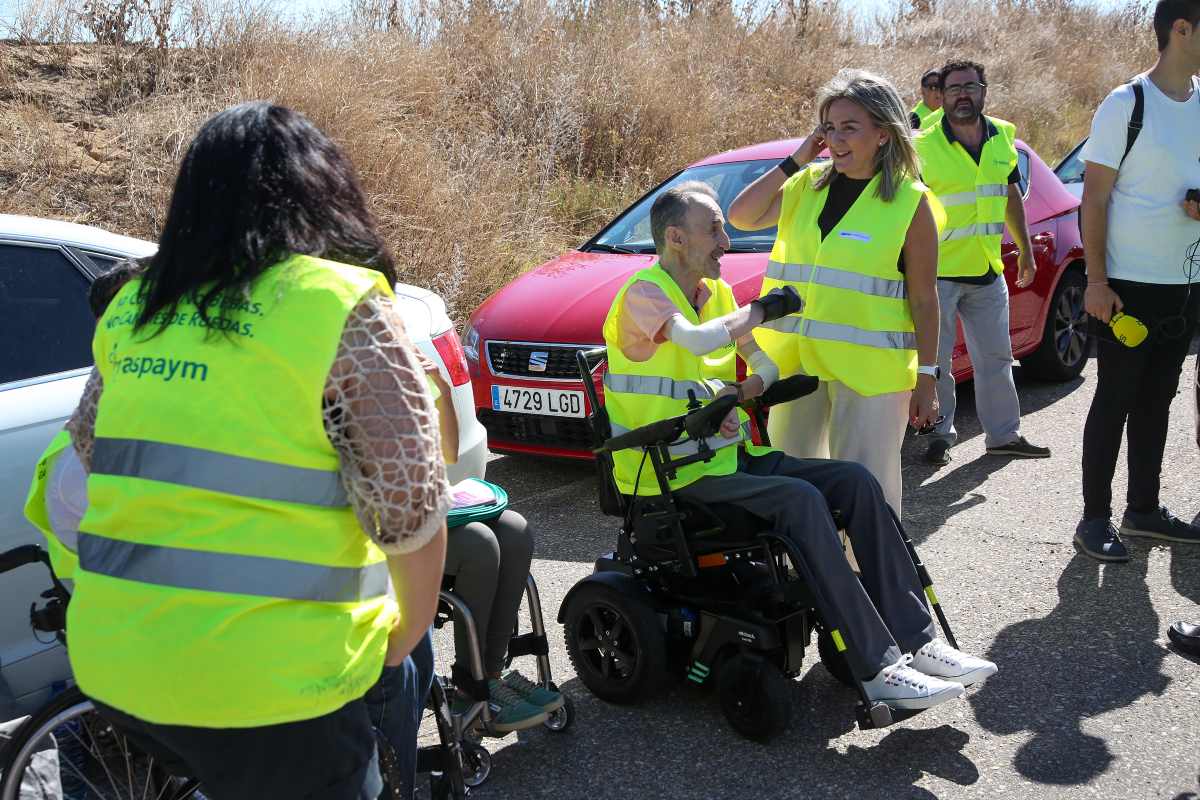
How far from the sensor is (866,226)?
12.9 ft

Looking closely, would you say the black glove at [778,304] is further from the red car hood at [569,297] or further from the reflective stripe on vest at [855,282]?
the red car hood at [569,297]

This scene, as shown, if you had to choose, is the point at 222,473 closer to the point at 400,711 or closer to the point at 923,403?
the point at 400,711

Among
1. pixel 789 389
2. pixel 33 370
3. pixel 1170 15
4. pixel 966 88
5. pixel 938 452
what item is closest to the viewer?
pixel 33 370

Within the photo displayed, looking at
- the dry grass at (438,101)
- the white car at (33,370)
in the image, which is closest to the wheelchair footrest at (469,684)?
the white car at (33,370)

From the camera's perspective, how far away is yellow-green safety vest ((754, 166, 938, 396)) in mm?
3934

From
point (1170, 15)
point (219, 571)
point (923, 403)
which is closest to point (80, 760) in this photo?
point (219, 571)

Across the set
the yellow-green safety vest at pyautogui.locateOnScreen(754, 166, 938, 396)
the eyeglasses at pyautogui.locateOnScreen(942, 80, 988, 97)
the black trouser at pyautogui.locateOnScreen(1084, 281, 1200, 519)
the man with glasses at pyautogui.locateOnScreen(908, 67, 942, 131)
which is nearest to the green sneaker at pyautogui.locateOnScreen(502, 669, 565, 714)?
the yellow-green safety vest at pyautogui.locateOnScreen(754, 166, 938, 396)

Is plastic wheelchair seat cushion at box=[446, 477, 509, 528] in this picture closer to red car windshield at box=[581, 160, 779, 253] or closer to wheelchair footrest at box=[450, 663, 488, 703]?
wheelchair footrest at box=[450, 663, 488, 703]

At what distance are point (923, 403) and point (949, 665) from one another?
3.36 ft

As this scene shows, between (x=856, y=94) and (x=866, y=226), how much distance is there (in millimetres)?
432

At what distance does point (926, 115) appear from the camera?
672 centimetres

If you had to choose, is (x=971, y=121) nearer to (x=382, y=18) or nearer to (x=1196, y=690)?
(x=1196, y=690)

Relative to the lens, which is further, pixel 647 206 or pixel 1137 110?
pixel 647 206

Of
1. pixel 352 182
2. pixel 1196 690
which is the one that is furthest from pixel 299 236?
pixel 1196 690
